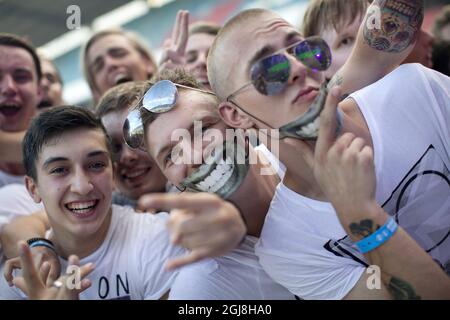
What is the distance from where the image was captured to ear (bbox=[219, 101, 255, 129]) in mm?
1580

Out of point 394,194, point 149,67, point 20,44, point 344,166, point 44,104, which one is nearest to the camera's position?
point 344,166

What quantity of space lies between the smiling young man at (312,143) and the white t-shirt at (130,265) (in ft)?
1.63

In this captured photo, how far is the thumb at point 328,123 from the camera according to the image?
126 centimetres

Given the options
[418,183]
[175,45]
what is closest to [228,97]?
[418,183]

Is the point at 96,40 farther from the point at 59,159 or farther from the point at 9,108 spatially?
the point at 59,159

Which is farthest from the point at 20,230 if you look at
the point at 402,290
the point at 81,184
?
the point at 402,290

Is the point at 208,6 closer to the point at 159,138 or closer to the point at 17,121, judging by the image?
the point at 17,121

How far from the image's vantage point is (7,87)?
2.76 meters

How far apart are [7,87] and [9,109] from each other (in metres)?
0.14

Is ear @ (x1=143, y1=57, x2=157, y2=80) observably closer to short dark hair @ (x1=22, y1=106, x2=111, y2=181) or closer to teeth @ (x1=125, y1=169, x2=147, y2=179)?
teeth @ (x1=125, y1=169, x2=147, y2=179)

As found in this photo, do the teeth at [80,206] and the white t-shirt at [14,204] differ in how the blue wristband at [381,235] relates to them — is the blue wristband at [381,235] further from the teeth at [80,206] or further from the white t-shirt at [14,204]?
the white t-shirt at [14,204]

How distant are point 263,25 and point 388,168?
593mm

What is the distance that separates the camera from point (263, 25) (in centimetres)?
155

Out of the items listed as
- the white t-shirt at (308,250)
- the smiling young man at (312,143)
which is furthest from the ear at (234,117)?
the white t-shirt at (308,250)
